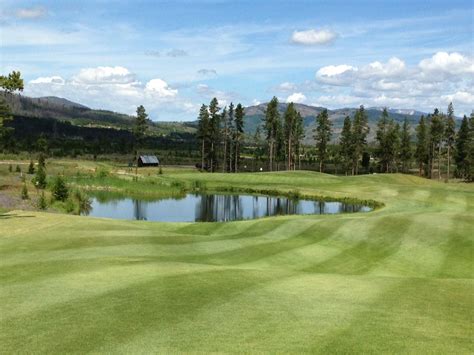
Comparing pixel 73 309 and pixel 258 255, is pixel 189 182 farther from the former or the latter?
pixel 73 309

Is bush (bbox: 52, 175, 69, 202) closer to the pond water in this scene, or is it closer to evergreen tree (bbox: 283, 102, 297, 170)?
the pond water

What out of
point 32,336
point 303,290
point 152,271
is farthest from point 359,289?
point 32,336

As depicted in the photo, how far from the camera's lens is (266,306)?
48.8 feet

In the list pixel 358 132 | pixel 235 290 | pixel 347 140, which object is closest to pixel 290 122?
pixel 347 140

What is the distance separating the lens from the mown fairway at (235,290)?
478 inches

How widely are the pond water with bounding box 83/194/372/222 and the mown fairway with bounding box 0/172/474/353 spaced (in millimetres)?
26175

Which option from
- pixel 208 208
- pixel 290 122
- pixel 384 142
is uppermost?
pixel 290 122

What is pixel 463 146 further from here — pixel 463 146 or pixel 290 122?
pixel 290 122

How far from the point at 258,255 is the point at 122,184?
201 feet

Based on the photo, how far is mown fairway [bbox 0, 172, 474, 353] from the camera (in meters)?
12.1

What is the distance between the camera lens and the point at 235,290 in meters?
16.5

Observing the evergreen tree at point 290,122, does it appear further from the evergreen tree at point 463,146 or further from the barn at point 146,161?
the evergreen tree at point 463,146

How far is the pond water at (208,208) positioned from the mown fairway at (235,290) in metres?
26.2

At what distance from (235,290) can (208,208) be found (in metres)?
54.2
